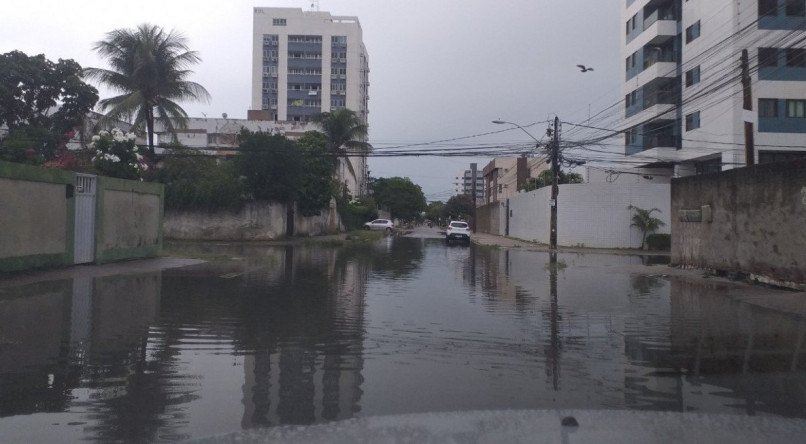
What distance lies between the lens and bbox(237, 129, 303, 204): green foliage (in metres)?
42.0

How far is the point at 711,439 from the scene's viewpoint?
5.66m

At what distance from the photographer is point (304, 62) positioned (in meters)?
103

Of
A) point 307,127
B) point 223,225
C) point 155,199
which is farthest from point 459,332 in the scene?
point 307,127

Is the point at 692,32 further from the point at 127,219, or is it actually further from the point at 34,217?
the point at 34,217

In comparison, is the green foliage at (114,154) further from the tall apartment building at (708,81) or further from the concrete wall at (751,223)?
the tall apartment building at (708,81)

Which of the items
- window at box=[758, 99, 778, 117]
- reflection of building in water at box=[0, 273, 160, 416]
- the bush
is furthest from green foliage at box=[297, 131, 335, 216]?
reflection of building in water at box=[0, 273, 160, 416]

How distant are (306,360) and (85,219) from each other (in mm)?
13717

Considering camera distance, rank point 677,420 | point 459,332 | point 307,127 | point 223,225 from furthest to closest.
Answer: point 307,127 → point 223,225 → point 459,332 → point 677,420

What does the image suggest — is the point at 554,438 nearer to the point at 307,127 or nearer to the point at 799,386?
the point at 799,386

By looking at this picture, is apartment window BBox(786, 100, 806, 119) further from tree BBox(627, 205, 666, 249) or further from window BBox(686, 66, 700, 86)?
tree BBox(627, 205, 666, 249)

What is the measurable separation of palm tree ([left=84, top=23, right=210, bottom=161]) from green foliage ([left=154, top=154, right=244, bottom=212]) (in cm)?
445

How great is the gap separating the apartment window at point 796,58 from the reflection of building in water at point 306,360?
33.2 m

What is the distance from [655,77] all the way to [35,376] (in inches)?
1800

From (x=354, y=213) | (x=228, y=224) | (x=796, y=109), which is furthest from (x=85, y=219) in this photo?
(x=354, y=213)
